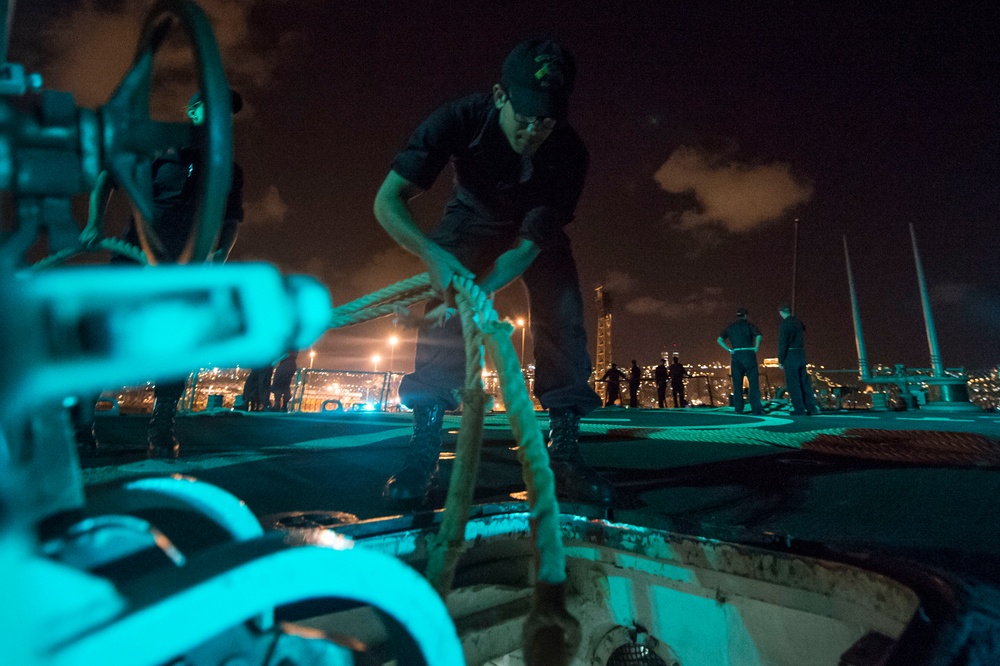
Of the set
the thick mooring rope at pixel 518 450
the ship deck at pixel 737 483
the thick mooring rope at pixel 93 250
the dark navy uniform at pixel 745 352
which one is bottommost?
the ship deck at pixel 737 483

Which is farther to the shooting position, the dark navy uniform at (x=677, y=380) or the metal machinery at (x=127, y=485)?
the dark navy uniform at (x=677, y=380)

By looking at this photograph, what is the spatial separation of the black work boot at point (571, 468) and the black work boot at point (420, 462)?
1.51 ft

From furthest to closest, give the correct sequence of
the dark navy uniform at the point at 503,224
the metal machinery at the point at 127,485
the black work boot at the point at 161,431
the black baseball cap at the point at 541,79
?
1. the black work boot at the point at 161,431
2. the dark navy uniform at the point at 503,224
3. the black baseball cap at the point at 541,79
4. the metal machinery at the point at 127,485

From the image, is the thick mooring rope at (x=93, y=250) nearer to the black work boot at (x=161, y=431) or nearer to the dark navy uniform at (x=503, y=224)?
the dark navy uniform at (x=503, y=224)

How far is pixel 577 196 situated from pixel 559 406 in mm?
911

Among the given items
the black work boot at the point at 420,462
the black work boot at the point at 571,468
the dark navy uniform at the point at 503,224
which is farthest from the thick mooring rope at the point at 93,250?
the black work boot at the point at 571,468

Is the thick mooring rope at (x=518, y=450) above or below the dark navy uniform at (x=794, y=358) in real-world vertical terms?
below

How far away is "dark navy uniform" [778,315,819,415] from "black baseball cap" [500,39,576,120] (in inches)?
289

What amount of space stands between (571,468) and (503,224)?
102cm

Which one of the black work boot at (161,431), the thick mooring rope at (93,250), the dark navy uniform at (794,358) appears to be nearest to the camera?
the thick mooring rope at (93,250)

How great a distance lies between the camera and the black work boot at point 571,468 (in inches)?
69.5

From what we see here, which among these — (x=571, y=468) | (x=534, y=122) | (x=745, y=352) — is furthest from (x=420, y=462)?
(x=745, y=352)

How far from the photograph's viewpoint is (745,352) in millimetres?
7879

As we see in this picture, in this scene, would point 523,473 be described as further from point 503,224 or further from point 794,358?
point 794,358
